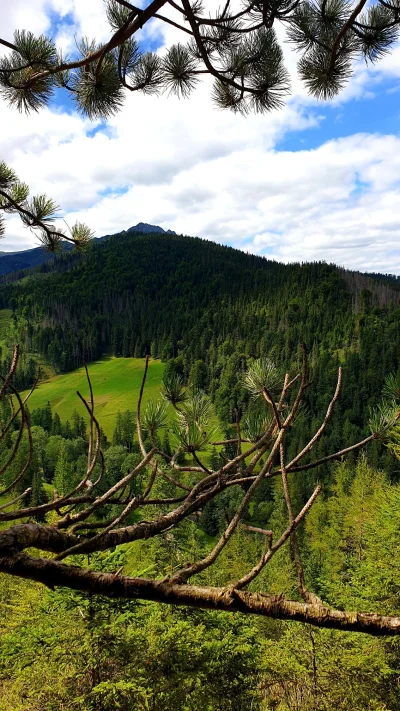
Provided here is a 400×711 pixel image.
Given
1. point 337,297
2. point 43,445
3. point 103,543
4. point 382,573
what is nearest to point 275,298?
point 337,297

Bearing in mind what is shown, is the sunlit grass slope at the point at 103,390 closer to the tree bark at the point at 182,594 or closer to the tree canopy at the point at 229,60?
the tree canopy at the point at 229,60

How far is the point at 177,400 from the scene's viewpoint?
2.72 meters

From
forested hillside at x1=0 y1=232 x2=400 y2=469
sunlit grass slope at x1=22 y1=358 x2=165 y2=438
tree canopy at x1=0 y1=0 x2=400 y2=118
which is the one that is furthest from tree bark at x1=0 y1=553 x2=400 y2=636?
sunlit grass slope at x1=22 y1=358 x2=165 y2=438

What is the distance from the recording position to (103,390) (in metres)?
119

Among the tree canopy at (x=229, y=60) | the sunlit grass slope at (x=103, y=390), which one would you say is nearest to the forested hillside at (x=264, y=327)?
the sunlit grass slope at (x=103, y=390)

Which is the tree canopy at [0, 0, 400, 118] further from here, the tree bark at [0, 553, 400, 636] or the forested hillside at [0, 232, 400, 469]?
the forested hillside at [0, 232, 400, 469]

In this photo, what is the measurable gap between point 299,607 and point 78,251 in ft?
13.5

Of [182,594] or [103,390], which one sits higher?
[182,594]

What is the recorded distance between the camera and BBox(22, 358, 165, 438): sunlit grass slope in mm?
106625

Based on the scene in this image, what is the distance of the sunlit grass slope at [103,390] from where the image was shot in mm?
106625

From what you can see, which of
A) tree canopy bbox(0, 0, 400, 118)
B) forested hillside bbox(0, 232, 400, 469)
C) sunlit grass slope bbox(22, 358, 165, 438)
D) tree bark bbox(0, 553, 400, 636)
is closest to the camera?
tree bark bbox(0, 553, 400, 636)

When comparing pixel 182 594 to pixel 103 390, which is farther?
pixel 103 390

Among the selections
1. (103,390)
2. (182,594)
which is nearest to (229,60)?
(182,594)

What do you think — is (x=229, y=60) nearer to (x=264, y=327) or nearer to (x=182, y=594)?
(x=182, y=594)
